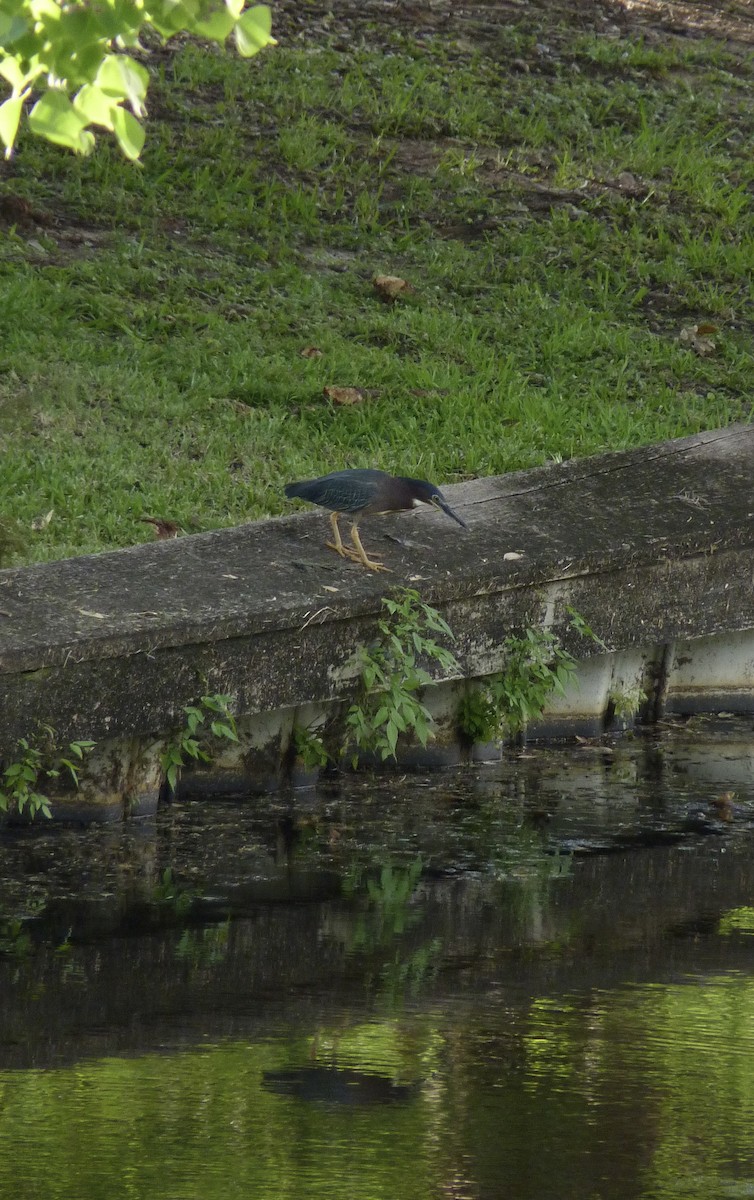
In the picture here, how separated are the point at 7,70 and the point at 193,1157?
2.08 meters

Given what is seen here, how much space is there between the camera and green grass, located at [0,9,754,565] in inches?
320

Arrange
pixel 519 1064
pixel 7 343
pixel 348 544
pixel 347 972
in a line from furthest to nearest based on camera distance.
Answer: pixel 7 343
pixel 348 544
pixel 347 972
pixel 519 1064

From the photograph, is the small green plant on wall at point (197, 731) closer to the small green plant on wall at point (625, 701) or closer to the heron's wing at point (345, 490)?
the heron's wing at point (345, 490)

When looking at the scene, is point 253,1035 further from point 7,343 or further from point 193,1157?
point 7,343

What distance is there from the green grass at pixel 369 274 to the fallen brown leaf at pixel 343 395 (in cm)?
6

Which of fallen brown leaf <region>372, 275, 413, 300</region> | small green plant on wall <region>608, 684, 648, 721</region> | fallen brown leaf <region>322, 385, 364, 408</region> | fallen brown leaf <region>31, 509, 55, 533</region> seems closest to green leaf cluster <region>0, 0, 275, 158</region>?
fallen brown leaf <region>31, 509, 55, 533</region>

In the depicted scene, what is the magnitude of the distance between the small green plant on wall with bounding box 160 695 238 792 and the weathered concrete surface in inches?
1.8

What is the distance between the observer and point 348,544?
611cm

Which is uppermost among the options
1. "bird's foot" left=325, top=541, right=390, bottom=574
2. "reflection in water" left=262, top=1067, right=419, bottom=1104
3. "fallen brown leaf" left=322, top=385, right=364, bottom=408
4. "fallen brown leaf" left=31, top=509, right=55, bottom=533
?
"fallen brown leaf" left=322, top=385, right=364, bottom=408

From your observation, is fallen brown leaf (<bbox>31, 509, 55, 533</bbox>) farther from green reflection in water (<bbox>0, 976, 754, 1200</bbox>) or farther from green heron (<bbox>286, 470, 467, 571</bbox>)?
green reflection in water (<bbox>0, 976, 754, 1200</bbox>)

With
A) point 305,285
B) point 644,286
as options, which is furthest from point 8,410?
point 644,286

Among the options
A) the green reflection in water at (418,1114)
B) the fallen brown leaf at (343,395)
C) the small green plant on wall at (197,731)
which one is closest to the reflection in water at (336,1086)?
the green reflection in water at (418,1114)

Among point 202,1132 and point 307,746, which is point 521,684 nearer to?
point 307,746

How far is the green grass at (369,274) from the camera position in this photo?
8133 mm
